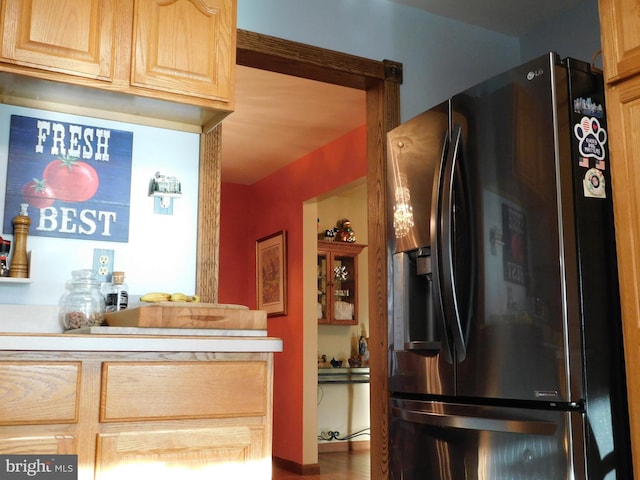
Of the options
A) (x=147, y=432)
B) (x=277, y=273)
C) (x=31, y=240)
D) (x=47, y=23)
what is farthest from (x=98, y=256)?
(x=277, y=273)

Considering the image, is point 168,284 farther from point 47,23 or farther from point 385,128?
point 385,128

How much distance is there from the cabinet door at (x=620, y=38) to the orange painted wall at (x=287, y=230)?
286 cm

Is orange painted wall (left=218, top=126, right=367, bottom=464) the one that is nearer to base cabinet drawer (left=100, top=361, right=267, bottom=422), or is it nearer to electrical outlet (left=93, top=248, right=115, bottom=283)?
electrical outlet (left=93, top=248, right=115, bottom=283)

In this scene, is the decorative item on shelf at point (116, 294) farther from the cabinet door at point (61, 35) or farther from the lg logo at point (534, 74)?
the lg logo at point (534, 74)

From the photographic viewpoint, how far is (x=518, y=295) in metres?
2.17

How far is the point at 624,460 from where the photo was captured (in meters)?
2.08

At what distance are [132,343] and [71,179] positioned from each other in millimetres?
1106

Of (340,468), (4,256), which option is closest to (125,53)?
(4,256)

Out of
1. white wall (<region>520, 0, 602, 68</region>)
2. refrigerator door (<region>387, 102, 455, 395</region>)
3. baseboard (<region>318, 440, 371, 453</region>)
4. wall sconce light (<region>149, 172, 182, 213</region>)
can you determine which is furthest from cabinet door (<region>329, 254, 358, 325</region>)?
wall sconce light (<region>149, 172, 182, 213</region>)

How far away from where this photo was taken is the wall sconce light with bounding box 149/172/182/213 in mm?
2719

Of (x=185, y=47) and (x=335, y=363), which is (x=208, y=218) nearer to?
(x=185, y=47)

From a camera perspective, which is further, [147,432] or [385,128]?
[385,128]

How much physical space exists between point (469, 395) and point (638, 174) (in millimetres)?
883

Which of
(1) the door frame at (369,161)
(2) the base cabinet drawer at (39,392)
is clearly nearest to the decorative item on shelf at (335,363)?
(1) the door frame at (369,161)
